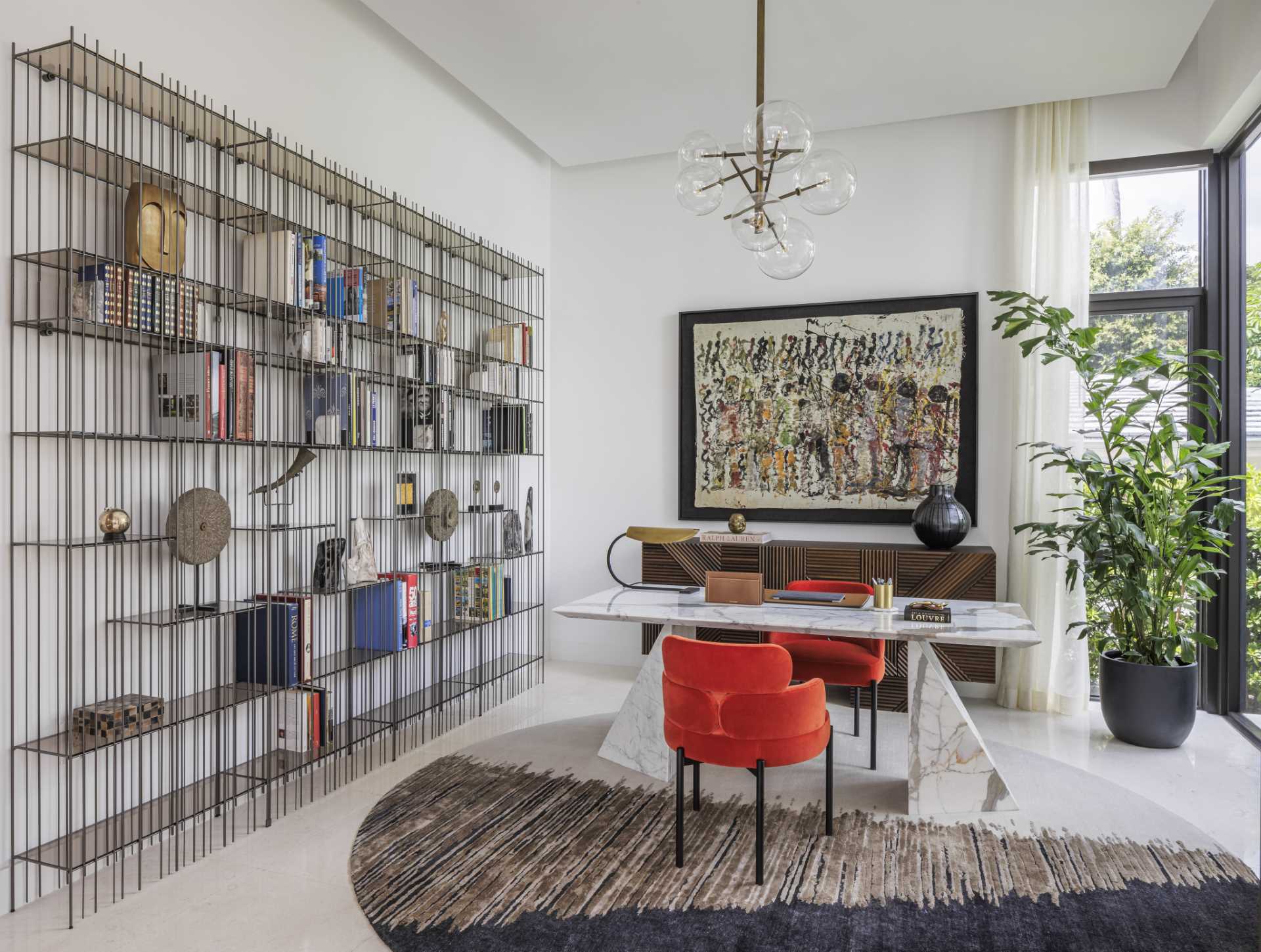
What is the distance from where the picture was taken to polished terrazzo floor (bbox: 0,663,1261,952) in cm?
248

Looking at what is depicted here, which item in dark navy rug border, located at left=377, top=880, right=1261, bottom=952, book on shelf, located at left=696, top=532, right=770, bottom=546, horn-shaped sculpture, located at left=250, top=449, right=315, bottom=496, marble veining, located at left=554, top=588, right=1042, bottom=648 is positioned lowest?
dark navy rug border, located at left=377, top=880, right=1261, bottom=952

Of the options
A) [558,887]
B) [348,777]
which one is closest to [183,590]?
[348,777]

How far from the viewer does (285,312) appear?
11.5ft

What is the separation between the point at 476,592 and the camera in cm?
479

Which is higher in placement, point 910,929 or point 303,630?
point 303,630

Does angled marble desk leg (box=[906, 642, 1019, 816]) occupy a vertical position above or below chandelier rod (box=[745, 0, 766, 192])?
below

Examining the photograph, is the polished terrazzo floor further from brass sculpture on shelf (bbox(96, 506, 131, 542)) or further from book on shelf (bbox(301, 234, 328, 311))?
book on shelf (bbox(301, 234, 328, 311))

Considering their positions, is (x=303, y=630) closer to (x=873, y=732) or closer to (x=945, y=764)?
(x=873, y=732)

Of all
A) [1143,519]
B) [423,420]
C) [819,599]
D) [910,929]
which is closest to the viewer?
[910,929]

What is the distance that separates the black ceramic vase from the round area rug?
1453 millimetres

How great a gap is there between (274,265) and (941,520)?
3.72 metres

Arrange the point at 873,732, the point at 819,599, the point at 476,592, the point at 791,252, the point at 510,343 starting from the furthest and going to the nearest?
the point at 510,343
the point at 476,592
the point at 873,732
the point at 819,599
the point at 791,252

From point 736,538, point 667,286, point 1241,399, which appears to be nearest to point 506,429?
point 736,538

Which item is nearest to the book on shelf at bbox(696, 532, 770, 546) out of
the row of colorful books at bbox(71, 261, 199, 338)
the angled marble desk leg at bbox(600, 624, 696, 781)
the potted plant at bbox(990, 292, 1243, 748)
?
the angled marble desk leg at bbox(600, 624, 696, 781)
